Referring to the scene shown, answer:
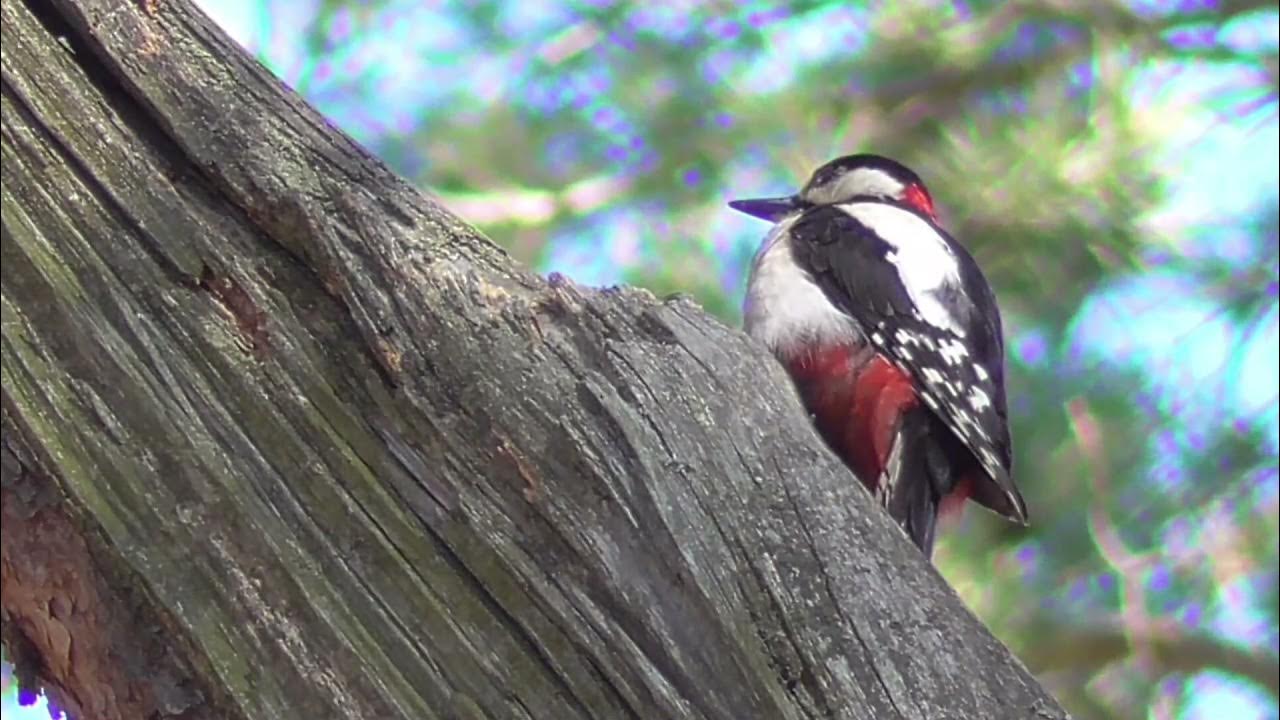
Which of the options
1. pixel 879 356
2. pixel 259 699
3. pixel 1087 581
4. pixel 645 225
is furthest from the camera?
pixel 645 225

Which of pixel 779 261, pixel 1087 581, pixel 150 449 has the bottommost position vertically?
pixel 150 449

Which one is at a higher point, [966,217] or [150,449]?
[966,217]

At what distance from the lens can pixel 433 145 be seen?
4836mm

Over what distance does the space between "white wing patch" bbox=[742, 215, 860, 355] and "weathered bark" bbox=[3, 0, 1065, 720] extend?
135 centimetres

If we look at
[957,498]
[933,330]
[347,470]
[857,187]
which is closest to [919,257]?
[933,330]

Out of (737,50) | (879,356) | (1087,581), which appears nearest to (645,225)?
(737,50)

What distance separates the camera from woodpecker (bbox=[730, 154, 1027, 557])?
262cm

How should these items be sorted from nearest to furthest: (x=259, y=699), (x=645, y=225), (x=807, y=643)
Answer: (x=259, y=699), (x=807, y=643), (x=645, y=225)

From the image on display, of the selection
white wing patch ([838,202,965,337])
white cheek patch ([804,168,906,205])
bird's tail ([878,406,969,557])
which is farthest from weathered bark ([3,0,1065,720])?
white cheek patch ([804,168,906,205])

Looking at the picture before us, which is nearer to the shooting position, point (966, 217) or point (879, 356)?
point (879, 356)

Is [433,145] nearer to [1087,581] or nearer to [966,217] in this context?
[966,217]

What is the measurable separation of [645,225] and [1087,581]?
163 centimetres

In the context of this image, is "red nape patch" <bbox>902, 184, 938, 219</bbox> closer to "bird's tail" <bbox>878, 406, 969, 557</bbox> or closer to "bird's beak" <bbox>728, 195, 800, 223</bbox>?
"bird's beak" <bbox>728, 195, 800, 223</bbox>

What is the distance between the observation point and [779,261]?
9.73 feet
